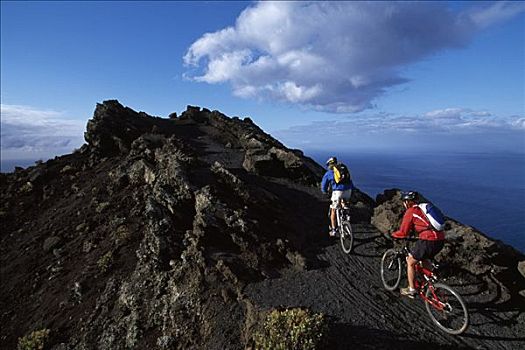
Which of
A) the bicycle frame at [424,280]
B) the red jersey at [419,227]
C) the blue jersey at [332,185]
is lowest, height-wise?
the bicycle frame at [424,280]

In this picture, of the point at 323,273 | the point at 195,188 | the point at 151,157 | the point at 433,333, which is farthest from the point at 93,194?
the point at 433,333

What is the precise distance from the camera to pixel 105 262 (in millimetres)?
18641

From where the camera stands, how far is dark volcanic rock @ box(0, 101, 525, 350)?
1127 centimetres

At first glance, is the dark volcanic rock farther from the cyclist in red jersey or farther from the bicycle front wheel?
the cyclist in red jersey

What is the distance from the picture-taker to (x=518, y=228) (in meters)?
117

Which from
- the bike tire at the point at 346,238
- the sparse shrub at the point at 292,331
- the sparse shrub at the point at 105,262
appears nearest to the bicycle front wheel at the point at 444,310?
the sparse shrub at the point at 292,331

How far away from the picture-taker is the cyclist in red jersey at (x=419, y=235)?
9750 millimetres

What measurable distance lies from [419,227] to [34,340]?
57.7 feet

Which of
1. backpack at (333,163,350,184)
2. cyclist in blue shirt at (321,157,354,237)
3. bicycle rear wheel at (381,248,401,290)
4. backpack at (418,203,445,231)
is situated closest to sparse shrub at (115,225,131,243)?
cyclist in blue shirt at (321,157,354,237)

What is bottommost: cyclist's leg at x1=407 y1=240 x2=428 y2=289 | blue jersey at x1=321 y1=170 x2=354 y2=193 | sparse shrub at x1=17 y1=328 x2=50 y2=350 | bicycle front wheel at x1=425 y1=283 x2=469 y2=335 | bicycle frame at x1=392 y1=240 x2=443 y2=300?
sparse shrub at x1=17 y1=328 x2=50 y2=350

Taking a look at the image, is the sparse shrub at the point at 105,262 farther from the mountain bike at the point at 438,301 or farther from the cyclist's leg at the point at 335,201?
the mountain bike at the point at 438,301

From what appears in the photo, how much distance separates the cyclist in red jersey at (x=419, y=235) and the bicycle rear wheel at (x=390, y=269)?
1476 mm

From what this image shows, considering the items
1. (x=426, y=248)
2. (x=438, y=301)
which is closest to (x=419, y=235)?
(x=426, y=248)

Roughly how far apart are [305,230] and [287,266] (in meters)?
3.45
